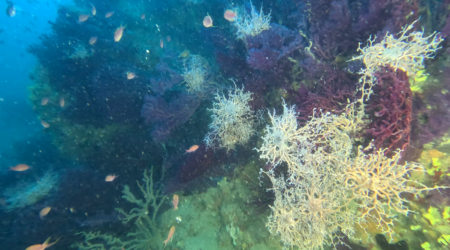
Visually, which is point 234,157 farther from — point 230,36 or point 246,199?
point 230,36

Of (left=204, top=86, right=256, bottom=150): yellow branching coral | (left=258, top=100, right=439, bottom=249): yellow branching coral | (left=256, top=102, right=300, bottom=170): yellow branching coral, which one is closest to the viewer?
(left=258, top=100, right=439, bottom=249): yellow branching coral

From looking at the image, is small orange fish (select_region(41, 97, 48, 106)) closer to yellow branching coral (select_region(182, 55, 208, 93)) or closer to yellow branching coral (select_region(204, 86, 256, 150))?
yellow branching coral (select_region(182, 55, 208, 93))

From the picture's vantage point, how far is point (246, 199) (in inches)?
165

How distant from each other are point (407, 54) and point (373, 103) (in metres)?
0.76

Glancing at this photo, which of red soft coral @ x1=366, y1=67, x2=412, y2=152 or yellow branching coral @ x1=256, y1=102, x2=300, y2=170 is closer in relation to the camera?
red soft coral @ x1=366, y1=67, x2=412, y2=152

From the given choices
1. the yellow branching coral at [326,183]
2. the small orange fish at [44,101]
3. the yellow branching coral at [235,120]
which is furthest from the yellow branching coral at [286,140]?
the small orange fish at [44,101]

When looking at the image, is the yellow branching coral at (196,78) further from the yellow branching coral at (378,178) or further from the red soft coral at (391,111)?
the yellow branching coral at (378,178)

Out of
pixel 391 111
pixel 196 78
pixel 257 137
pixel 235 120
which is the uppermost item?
pixel 196 78

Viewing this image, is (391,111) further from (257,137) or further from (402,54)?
(257,137)

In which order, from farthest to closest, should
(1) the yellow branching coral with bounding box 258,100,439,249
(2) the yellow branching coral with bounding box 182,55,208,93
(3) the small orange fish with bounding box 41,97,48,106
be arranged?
(3) the small orange fish with bounding box 41,97,48,106 → (2) the yellow branching coral with bounding box 182,55,208,93 → (1) the yellow branching coral with bounding box 258,100,439,249

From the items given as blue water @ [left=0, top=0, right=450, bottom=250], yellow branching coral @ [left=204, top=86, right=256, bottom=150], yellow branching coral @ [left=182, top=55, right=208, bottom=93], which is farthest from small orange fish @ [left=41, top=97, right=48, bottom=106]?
yellow branching coral @ [left=204, top=86, right=256, bottom=150]

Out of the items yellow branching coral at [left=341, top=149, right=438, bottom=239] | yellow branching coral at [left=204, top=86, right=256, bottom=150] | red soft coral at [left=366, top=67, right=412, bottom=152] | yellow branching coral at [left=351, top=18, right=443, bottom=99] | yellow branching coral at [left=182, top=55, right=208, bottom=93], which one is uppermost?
yellow branching coral at [left=182, top=55, right=208, bottom=93]

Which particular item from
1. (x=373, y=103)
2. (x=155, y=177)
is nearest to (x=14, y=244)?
(x=155, y=177)

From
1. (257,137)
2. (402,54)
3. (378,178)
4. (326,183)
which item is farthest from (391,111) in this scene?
(257,137)
